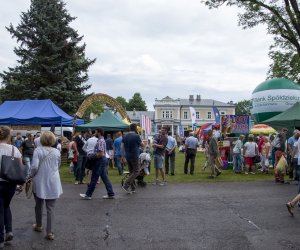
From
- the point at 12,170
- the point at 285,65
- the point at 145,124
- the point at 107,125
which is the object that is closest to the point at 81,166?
the point at 12,170

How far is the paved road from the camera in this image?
6184 mm

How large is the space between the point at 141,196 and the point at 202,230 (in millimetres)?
4097

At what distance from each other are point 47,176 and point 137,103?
121 m

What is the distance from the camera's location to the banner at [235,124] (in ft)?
63.9

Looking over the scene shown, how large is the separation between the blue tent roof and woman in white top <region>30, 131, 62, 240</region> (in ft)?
44.7

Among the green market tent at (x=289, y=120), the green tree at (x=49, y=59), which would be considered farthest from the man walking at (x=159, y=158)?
the green tree at (x=49, y=59)

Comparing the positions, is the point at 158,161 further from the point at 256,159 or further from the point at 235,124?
the point at 235,124

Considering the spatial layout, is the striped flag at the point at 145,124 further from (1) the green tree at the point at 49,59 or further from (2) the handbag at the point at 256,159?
(1) the green tree at the point at 49,59

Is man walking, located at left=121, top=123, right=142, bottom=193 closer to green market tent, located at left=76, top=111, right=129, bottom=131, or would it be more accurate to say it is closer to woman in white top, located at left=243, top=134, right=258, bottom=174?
woman in white top, located at left=243, top=134, right=258, bottom=174

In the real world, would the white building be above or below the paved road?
above

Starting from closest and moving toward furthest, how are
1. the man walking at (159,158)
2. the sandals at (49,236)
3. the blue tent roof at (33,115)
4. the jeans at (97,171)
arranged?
1. the sandals at (49,236)
2. the jeans at (97,171)
3. the man walking at (159,158)
4. the blue tent roof at (33,115)

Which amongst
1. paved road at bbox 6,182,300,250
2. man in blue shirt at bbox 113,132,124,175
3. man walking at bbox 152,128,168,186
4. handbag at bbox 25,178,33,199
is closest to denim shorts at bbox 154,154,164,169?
man walking at bbox 152,128,168,186

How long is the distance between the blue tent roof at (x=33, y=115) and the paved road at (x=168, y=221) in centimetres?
887

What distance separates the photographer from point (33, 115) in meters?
20.2
